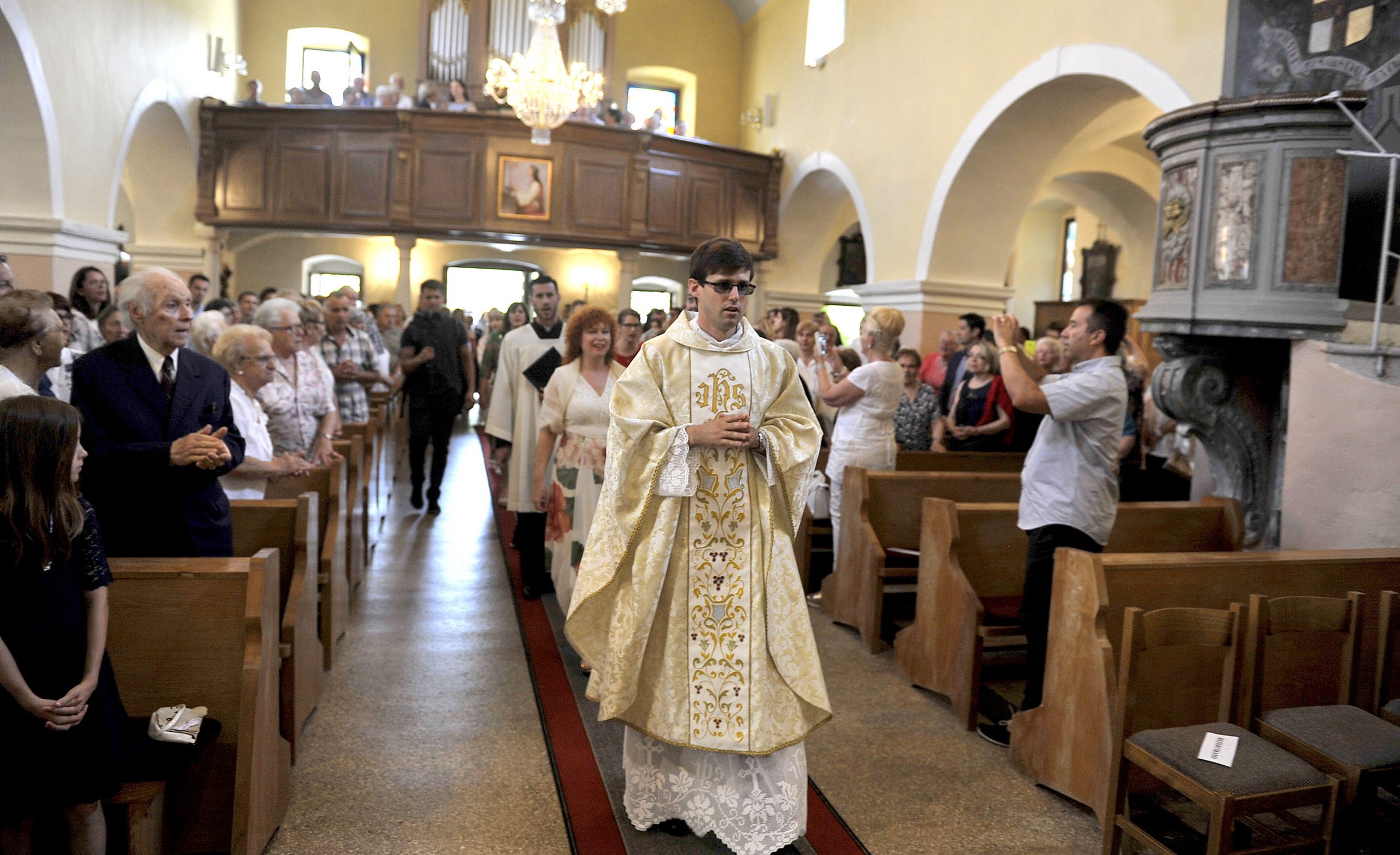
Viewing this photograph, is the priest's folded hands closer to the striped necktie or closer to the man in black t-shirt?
the striped necktie

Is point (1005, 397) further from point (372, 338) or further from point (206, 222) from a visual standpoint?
point (206, 222)

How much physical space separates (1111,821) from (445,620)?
124 inches

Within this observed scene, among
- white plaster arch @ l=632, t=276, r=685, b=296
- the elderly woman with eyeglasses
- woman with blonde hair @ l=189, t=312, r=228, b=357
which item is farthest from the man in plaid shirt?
white plaster arch @ l=632, t=276, r=685, b=296

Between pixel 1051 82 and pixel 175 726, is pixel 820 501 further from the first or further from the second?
pixel 1051 82

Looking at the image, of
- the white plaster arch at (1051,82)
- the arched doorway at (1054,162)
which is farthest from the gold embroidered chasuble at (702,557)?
the arched doorway at (1054,162)

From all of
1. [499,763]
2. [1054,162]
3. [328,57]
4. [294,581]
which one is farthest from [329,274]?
[499,763]

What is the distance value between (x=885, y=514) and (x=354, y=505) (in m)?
2.66

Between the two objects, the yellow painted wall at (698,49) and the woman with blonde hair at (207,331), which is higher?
the yellow painted wall at (698,49)

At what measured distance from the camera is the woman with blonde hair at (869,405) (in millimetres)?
4898

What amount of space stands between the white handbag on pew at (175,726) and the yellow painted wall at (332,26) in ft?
47.1

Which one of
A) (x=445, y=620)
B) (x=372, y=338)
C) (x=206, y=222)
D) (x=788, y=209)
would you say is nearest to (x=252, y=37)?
(x=206, y=222)

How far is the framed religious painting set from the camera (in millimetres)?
12742

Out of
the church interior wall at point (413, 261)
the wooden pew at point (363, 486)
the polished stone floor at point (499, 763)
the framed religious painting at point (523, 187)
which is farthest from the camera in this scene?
the church interior wall at point (413, 261)

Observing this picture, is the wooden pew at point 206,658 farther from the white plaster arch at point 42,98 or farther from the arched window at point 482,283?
the arched window at point 482,283
